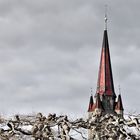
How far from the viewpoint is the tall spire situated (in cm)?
8944

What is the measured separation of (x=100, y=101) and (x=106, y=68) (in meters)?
6.03

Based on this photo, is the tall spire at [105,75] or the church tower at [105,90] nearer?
the church tower at [105,90]

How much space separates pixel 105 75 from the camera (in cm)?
9044

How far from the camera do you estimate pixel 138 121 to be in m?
12.1

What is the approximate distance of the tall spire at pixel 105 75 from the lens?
8944cm

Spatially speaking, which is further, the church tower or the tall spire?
the tall spire

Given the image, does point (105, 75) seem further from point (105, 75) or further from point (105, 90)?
point (105, 90)

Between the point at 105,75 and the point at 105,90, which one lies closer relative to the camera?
the point at 105,90

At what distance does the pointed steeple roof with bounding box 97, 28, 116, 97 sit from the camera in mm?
89438

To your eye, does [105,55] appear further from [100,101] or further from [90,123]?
[90,123]

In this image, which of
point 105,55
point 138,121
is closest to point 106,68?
point 105,55

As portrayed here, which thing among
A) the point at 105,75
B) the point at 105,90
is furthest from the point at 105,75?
the point at 105,90

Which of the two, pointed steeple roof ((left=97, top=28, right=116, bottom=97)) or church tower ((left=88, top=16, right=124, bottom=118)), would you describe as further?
pointed steeple roof ((left=97, top=28, right=116, bottom=97))

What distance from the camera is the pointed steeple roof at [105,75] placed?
89438 millimetres
